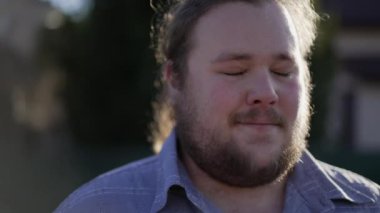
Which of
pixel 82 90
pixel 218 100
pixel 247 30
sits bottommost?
pixel 82 90

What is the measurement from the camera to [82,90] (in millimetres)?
13742

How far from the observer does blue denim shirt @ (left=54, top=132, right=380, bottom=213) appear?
2.54m

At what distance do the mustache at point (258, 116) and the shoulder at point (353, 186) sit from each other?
0.36 meters

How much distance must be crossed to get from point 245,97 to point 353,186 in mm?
500

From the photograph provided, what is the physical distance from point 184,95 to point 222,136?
0.23 metres

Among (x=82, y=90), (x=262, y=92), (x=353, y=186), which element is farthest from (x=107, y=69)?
(x=262, y=92)

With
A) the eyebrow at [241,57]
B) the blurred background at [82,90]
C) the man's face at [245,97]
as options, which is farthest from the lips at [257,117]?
the blurred background at [82,90]

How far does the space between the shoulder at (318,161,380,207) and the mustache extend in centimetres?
36

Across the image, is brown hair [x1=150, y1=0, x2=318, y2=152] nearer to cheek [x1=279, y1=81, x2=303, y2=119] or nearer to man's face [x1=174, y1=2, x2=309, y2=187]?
man's face [x1=174, y1=2, x2=309, y2=187]

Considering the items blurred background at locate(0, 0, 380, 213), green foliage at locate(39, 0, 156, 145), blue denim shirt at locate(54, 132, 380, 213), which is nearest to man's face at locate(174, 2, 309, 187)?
blue denim shirt at locate(54, 132, 380, 213)

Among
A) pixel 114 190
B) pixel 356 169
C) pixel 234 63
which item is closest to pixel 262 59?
pixel 234 63

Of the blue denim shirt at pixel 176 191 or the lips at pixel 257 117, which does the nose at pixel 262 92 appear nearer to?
the lips at pixel 257 117

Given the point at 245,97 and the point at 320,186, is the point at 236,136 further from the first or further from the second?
the point at 320,186

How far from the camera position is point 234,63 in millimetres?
2555
